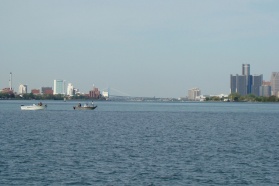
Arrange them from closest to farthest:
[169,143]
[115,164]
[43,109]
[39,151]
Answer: [115,164]
[39,151]
[169,143]
[43,109]

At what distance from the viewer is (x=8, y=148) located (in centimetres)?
3756

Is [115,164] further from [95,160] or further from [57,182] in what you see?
[57,182]

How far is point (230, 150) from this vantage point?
38219 millimetres

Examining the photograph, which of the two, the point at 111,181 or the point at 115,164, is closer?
the point at 111,181

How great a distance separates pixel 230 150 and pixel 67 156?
10944 mm

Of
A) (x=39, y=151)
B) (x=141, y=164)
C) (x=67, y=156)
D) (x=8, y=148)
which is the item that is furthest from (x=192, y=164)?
(x=8, y=148)

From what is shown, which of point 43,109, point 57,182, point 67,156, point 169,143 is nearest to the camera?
point 57,182

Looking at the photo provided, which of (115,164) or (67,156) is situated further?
(67,156)

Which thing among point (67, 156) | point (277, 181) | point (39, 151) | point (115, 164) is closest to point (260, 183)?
point (277, 181)

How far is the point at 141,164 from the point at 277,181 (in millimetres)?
7466

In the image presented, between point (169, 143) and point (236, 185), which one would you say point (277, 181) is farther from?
point (169, 143)

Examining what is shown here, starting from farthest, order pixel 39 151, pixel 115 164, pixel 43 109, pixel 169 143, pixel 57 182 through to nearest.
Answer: pixel 43 109, pixel 169 143, pixel 39 151, pixel 115 164, pixel 57 182

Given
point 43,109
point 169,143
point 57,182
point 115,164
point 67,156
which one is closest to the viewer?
point 57,182

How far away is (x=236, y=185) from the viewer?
25.4 metres
